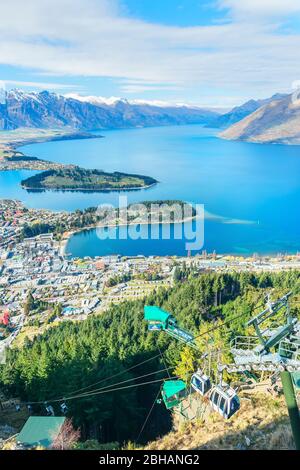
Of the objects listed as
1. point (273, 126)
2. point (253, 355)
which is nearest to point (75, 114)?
point (273, 126)

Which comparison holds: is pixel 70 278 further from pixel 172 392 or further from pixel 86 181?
pixel 86 181

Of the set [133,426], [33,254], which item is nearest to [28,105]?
[33,254]

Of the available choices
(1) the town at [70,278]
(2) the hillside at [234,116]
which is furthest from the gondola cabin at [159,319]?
(2) the hillside at [234,116]

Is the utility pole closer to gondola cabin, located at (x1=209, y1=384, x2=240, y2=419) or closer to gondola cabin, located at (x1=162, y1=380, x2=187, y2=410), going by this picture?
gondola cabin, located at (x1=209, y1=384, x2=240, y2=419)

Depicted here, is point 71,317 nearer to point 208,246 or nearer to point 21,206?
point 208,246

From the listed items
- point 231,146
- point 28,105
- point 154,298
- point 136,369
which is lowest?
point 154,298

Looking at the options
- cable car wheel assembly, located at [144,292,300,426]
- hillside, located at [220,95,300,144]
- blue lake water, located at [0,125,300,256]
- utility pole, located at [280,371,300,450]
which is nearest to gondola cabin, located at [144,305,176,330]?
cable car wheel assembly, located at [144,292,300,426]

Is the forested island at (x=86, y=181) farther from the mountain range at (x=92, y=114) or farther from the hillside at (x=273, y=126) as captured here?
the mountain range at (x=92, y=114)
